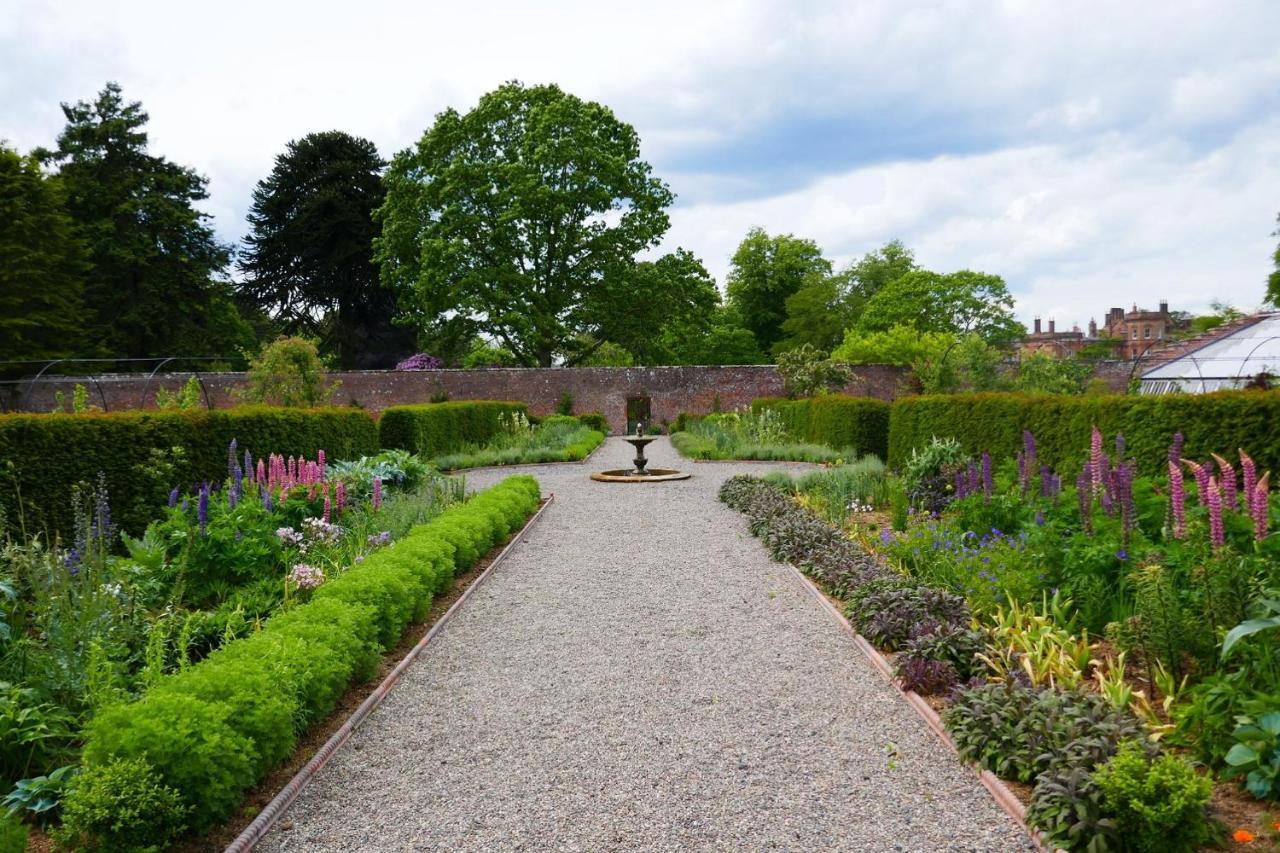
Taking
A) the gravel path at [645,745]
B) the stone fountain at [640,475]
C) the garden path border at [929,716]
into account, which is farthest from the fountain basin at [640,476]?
the garden path border at [929,716]

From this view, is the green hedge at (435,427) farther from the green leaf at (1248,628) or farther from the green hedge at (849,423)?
the green leaf at (1248,628)

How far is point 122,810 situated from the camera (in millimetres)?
2654

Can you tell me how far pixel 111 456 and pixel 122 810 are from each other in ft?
17.3

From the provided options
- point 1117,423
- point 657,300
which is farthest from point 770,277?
point 1117,423

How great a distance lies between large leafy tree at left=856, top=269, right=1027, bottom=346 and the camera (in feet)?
147

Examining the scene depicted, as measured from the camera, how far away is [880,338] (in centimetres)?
4069

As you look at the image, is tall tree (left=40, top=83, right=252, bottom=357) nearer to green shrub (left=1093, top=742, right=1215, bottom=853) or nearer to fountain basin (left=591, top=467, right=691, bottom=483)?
fountain basin (left=591, top=467, right=691, bottom=483)

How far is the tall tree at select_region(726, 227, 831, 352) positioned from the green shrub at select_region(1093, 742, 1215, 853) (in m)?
48.1

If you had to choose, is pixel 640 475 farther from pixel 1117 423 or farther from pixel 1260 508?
pixel 1260 508

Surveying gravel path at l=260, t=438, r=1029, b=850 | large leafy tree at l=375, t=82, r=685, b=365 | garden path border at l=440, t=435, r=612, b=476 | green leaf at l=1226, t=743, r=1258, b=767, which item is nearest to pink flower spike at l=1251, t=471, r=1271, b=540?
green leaf at l=1226, t=743, r=1258, b=767

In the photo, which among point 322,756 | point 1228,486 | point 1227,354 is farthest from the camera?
point 1227,354

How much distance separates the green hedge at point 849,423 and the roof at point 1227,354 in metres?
9.79

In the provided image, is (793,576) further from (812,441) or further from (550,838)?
(812,441)

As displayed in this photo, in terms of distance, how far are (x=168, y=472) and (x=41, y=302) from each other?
29.0m
